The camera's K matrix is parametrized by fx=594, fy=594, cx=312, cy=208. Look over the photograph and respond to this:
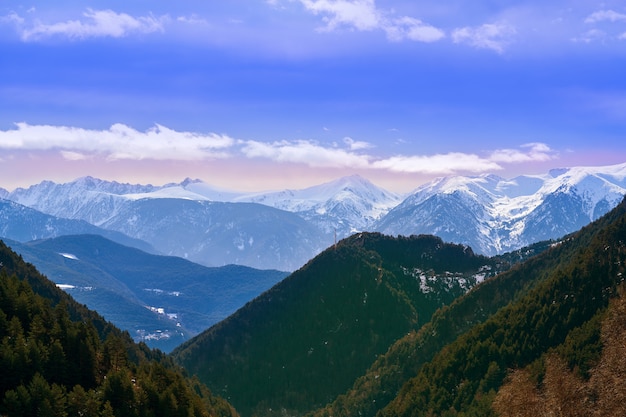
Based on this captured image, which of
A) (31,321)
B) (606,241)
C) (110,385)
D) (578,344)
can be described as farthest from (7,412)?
(606,241)

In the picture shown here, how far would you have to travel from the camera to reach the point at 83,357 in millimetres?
→ 105062

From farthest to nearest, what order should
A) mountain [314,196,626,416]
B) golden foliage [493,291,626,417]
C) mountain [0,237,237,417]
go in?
mountain [314,196,626,416], golden foliage [493,291,626,417], mountain [0,237,237,417]

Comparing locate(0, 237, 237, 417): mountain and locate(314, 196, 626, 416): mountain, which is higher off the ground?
locate(0, 237, 237, 417): mountain

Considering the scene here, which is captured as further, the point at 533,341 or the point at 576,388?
the point at 533,341

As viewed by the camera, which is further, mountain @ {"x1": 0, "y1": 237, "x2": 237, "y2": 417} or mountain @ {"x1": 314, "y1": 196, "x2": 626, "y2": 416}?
mountain @ {"x1": 314, "y1": 196, "x2": 626, "y2": 416}

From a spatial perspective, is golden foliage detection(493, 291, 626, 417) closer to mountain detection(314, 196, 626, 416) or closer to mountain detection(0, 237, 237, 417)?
mountain detection(314, 196, 626, 416)

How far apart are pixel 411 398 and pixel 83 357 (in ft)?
384

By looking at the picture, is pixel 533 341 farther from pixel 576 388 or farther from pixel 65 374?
pixel 65 374

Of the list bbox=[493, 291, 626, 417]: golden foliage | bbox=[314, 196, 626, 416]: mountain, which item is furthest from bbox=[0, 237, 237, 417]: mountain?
bbox=[314, 196, 626, 416]: mountain

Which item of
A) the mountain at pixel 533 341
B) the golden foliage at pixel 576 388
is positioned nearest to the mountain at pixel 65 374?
the golden foliage at pixel 576 388

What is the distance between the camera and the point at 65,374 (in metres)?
101

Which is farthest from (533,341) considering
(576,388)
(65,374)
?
(65,374)

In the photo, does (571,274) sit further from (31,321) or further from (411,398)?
(31,321)

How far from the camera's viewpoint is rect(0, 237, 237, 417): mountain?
289 ft
